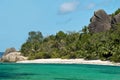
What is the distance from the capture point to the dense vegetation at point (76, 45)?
63.8 m

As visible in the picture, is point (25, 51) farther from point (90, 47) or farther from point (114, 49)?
point (114, 49)

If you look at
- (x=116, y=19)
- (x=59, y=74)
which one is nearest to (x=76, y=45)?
(x=116, y=19)

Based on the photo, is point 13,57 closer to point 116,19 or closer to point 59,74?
point 116,19

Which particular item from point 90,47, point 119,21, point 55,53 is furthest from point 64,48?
point 119,21

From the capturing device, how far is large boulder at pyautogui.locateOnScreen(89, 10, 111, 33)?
82.2 meters

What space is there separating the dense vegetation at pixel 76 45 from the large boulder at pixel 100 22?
6.37 ft

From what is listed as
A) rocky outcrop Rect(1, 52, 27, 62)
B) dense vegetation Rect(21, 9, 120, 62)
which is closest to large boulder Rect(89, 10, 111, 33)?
dense vegetation Rect(21, 9, 120, 62)

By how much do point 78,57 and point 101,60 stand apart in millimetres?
8470

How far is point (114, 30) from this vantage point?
73938 millimetres

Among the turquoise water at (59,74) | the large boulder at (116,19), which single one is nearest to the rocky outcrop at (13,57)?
the large boulder at (116,19)

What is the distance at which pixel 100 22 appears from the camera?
83.3 m

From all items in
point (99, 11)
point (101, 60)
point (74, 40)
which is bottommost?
point (101, 60)

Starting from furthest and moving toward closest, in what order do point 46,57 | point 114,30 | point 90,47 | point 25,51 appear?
point 25,51 → point 46,57 → point 114,30 → point 90,47

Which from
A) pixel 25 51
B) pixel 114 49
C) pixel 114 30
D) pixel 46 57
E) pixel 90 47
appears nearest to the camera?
pixel 114 49
